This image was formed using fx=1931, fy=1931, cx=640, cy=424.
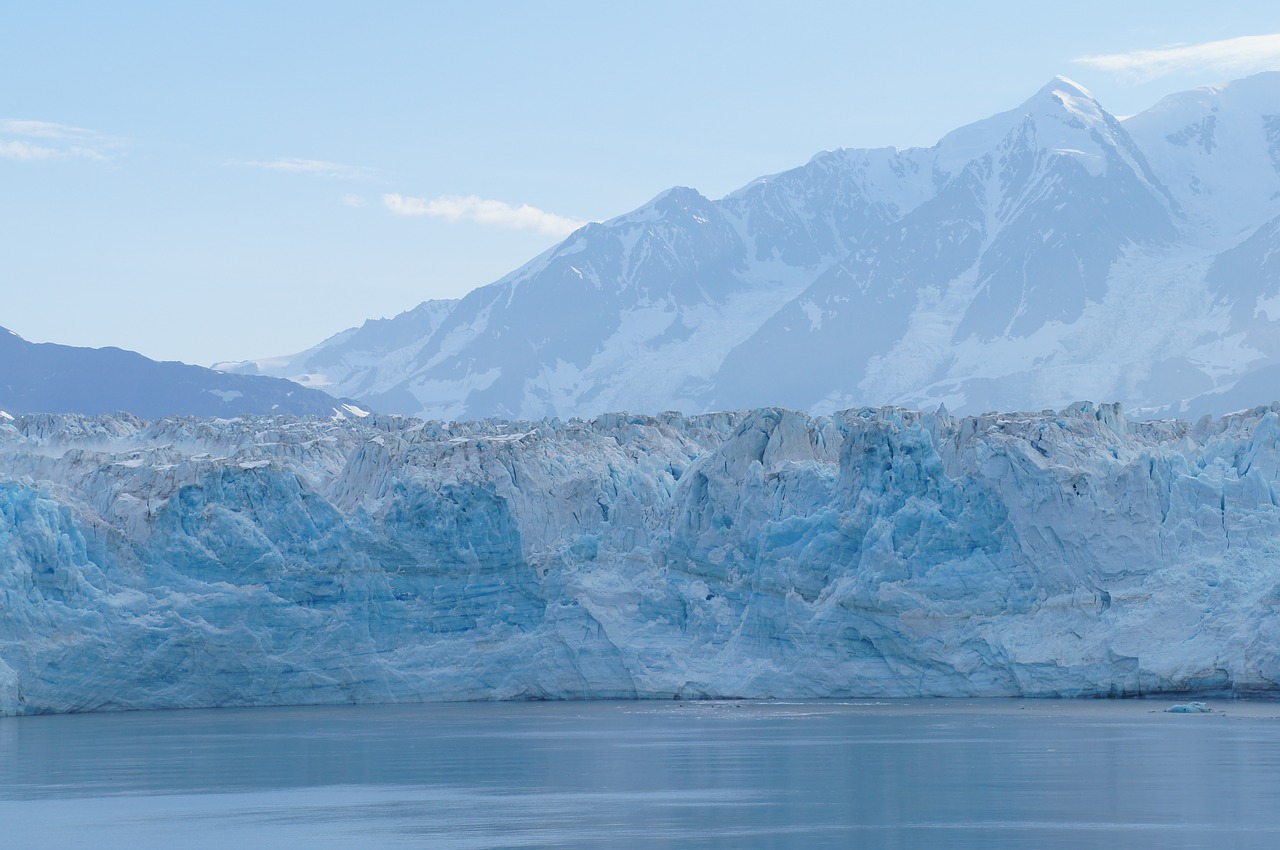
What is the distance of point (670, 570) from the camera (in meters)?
39.9

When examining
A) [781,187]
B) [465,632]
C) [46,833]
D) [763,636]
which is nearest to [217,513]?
[465,632]

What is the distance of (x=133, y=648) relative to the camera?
3806 centimetres

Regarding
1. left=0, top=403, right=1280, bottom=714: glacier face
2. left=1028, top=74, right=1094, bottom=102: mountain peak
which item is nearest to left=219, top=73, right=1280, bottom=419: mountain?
left=1028, top=74, right=1094, bottom=102: mountain peak

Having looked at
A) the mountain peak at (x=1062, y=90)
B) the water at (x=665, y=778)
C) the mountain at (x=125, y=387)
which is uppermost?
the mountain peak at (x=1062, y=90)

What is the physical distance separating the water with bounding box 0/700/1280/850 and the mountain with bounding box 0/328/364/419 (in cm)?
7959

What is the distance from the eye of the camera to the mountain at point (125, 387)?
116 metres

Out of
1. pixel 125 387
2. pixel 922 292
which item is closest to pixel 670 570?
pixel 125 387

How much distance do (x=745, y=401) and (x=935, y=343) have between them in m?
14.8

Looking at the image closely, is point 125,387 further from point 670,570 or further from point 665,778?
point 665,778

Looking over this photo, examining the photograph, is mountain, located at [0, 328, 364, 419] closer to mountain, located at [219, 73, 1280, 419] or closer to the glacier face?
mountain, located at [219, 73, 1280, 419]

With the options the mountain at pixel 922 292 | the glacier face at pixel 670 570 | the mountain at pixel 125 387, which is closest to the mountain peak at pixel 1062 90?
the mountain at pixel 922 292

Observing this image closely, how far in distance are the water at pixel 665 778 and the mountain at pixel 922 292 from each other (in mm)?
85997

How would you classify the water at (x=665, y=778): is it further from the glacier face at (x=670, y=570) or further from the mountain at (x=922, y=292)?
the mountain at (x=922, y=292)

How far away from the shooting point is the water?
20.9 metres
